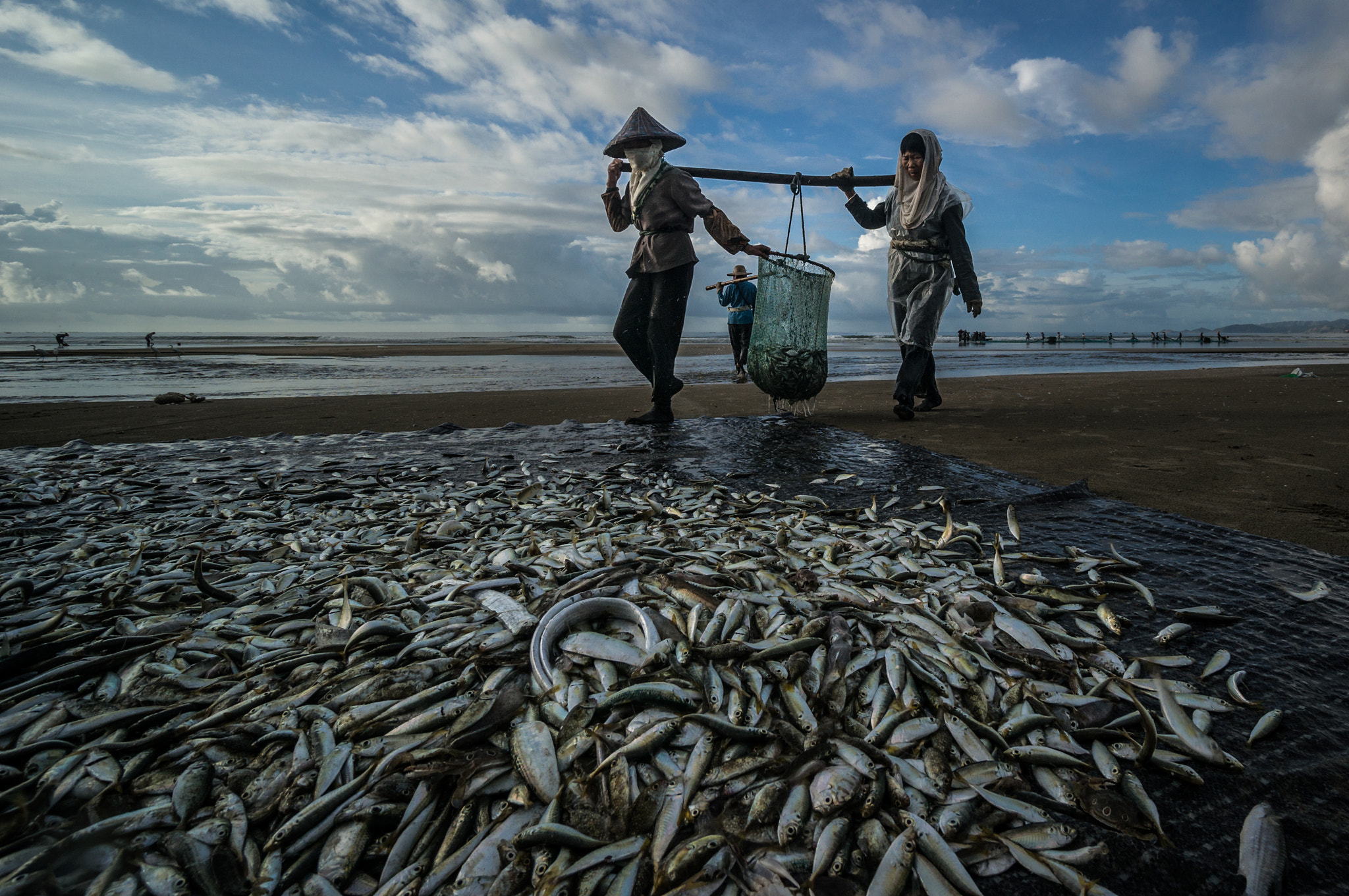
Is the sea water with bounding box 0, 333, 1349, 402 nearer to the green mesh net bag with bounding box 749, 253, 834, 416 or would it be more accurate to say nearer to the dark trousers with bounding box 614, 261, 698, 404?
the dark trousers with bounding box 614, 261, 698, 404

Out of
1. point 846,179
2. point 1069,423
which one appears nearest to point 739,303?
point 846,179

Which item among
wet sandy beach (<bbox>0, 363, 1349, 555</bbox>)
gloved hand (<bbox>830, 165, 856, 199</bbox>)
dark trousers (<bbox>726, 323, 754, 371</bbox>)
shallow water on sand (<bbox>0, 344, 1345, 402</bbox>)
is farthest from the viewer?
dark trousers (<bbox>726, 323, 754, 371</bbox>)

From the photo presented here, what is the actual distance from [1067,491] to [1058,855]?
108 inches

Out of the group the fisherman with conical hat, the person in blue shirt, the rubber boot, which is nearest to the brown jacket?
the fisherman with conical hat

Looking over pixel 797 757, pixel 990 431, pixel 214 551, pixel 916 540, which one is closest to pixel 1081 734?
pixel 797 757

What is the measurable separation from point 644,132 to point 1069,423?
4.92m

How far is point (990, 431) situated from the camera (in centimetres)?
566

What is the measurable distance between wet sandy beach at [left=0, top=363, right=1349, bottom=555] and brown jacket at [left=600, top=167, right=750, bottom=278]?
7.26ft

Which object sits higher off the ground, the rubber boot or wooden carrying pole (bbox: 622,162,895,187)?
wooden carrying pole (bbox: 622,162,895,187)

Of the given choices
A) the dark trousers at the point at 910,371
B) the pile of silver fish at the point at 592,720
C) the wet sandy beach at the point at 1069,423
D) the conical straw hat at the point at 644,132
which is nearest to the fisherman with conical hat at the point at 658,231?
the conical straw hat at the point at 644,132

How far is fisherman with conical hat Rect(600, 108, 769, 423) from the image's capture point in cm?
552

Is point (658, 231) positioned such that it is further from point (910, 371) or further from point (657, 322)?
point (910, 371)

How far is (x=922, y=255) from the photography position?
6246 mm

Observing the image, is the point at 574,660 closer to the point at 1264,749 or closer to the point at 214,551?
the point at 1264,749
